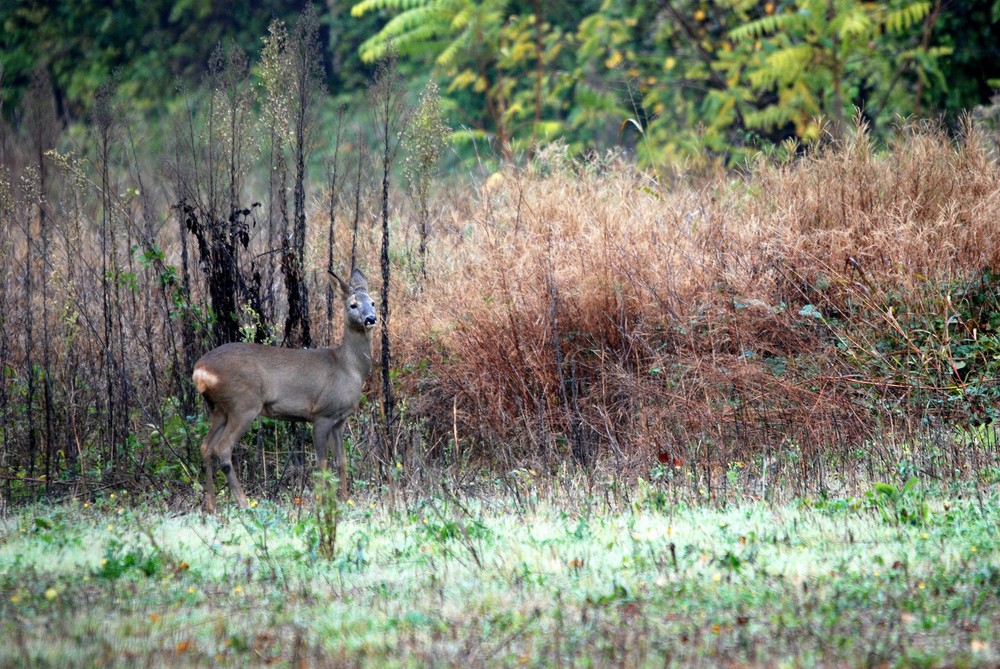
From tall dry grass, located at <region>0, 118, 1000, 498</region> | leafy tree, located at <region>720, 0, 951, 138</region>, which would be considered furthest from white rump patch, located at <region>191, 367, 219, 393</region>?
leafy tree, located at <region>720, 0, 951, 138</region>

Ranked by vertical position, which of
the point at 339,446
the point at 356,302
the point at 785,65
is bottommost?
the point at 339,446

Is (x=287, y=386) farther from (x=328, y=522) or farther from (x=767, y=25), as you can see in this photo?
(x=767, y=25)

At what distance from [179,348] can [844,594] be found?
630 centimetres

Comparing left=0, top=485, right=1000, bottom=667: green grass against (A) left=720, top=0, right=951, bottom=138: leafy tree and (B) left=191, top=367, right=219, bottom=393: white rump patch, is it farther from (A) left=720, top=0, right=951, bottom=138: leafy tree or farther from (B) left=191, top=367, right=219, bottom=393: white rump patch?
(A) left=720, top=0, right=951, bottom=138: leafy tree

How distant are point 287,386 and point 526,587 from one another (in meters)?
3.33

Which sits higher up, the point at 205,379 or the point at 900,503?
the point at 205,379

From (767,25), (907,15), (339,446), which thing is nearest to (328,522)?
(339,446)

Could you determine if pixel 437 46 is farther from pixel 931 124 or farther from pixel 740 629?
pixel 740 629

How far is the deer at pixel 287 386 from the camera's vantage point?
298 inches

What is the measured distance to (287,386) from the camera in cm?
785

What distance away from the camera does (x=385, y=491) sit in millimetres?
7523

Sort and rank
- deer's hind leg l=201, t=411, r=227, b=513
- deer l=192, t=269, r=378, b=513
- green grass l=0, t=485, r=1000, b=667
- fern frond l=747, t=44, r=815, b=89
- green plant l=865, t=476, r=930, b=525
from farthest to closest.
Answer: fern frond l=747, t=44, r=815, b=89 < deer l=192, t=269, r=378, b=513 < deer's hind leg l=201, t=411, r=227, b=513 < green plant l=865, t=476, r=930, b=525 < green grass l=0, t=485, r=1000, b=667

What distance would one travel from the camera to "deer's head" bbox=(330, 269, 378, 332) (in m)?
8.09

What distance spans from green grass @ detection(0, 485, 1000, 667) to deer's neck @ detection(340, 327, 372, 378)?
185cm
